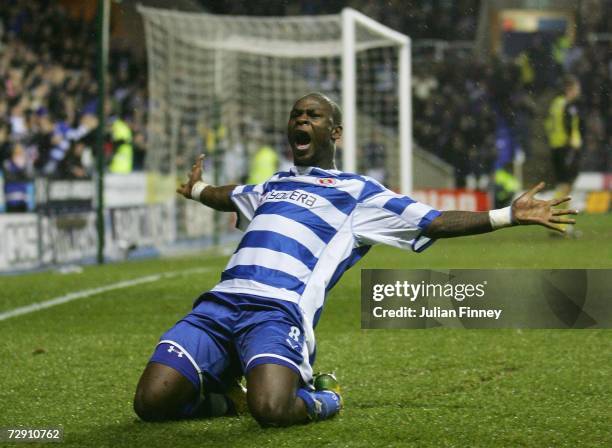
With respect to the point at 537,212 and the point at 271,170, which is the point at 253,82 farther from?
the point at 537,212

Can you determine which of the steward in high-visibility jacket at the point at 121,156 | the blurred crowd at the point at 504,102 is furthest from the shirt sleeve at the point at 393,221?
the blurred crowd at the point at 504,102

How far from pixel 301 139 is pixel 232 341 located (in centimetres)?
93

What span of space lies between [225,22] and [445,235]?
1050 cm

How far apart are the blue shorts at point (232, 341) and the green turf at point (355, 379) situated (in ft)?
0.73

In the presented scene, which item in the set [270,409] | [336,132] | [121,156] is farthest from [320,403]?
[121,156]

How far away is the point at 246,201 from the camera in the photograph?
5430 mm

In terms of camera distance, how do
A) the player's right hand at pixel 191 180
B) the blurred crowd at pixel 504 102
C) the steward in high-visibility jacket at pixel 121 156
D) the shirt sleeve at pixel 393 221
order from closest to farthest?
the shirt sleeve at pixel 393 221 < the player's right hand at pixel 191 180 < the steward in high-visibility jacket at pixel 121 156 < the blurred crowd at pixel 504 102

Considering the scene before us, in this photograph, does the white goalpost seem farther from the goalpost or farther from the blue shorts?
the blue shorts

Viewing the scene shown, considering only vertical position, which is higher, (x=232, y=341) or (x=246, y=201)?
(x=246, y=201)

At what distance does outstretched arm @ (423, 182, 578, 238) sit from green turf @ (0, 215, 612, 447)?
79 cm

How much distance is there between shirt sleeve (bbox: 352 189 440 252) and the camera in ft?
16.4

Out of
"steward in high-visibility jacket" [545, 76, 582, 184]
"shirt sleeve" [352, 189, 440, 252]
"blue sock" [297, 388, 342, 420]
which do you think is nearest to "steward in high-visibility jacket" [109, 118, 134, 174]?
"steward in high-visibility jacket" [545, 76, 582, 184]

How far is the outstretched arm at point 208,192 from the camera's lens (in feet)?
18.2

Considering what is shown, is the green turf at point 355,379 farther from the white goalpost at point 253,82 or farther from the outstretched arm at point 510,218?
the white goalpost at point 253,82
